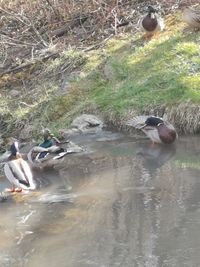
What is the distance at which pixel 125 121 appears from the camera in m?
9.93

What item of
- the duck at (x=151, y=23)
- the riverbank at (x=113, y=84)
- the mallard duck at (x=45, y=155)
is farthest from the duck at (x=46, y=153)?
the duck at (x=151, y=23)

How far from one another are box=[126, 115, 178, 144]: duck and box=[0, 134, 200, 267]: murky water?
0.18 m

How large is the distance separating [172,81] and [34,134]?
→ 2488 mm

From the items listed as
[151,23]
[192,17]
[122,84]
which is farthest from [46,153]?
[192,17]

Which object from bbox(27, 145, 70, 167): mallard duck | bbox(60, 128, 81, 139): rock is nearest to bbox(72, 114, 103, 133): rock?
bbox(60, 128, 81, 139): rock

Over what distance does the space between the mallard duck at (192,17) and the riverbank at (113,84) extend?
16 centimetres

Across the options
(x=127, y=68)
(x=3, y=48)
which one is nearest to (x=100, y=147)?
(x=127, y=68)

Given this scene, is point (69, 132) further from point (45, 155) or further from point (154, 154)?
point (154, 154)

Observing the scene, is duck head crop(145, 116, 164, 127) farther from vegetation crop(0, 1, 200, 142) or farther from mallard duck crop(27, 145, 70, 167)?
mallard duck crop(27, 145, 70, 167)

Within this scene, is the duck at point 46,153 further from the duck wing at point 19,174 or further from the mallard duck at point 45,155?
the duck wing at point 19,174

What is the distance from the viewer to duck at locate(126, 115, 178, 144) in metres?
8.96

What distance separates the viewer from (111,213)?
6555 mm

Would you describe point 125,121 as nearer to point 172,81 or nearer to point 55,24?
point 172,81

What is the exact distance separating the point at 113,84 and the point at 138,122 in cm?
188
